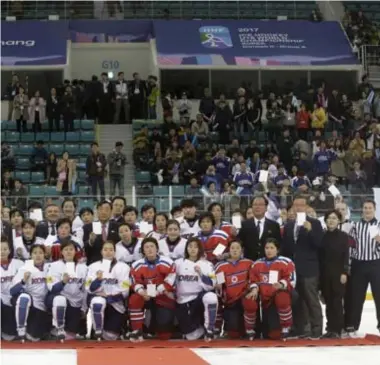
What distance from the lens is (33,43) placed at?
25.4 meters

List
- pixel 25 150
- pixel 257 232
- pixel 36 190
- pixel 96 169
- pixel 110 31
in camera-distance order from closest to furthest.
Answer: pixel 257 232, pixel 36 190, pixel 96 169, pixel 25 150, pixel 110 31

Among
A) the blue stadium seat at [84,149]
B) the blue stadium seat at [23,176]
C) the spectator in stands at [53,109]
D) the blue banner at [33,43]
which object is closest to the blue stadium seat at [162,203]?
the blue stadium seat at [23,176]

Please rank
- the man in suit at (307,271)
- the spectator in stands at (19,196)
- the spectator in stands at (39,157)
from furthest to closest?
the spectator in stands at (39,157) < the spectator in stands at (19,196) < the man in suit at (307,271)

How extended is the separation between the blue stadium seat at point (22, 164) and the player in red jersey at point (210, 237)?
11.8 metres

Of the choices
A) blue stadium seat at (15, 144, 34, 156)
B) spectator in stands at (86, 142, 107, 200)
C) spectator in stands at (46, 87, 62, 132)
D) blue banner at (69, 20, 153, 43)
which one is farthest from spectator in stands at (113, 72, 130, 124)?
spectator in stands at (86, 142, 107, 200)

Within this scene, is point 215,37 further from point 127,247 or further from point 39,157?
point 127,247

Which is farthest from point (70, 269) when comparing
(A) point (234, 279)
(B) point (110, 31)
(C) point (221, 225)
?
(B) point (110, 31)

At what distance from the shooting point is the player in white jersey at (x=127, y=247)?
9.87 metres

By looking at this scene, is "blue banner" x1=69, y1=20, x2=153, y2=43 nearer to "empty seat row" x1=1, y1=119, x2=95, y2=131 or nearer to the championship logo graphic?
the championship logo graphic

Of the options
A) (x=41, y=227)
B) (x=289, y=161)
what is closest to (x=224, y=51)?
(x=289, y=161)

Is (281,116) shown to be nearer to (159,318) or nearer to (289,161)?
(289,161)

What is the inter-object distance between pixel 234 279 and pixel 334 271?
3.57 ft

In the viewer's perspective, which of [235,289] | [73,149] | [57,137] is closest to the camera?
[235,289]

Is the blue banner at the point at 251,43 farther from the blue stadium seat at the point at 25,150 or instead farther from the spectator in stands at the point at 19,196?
the spectator in stands at the point at 19,196
